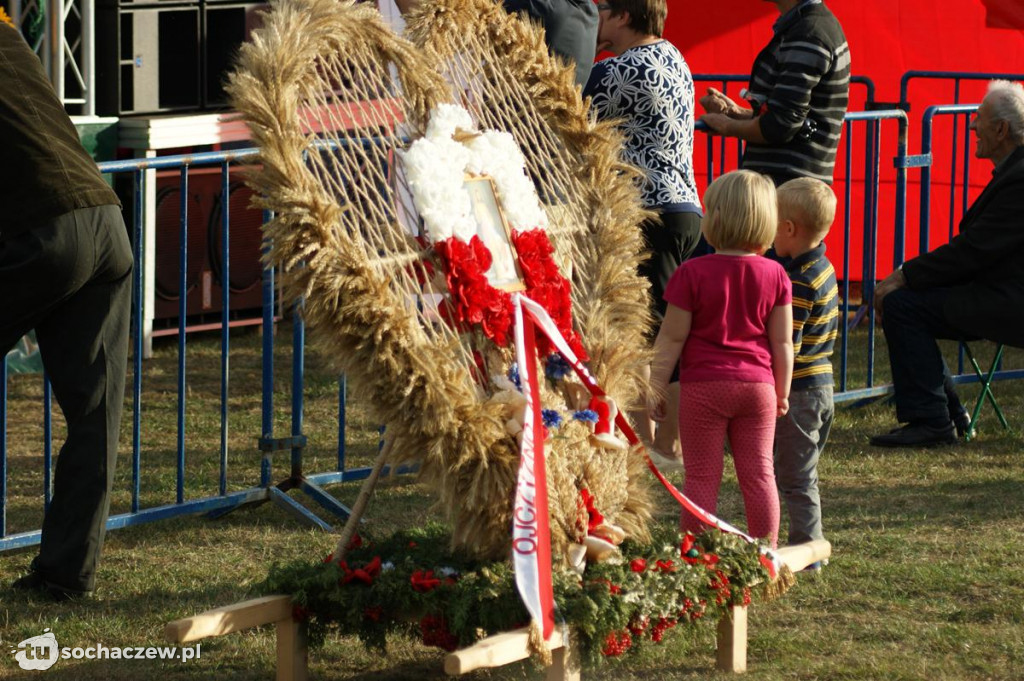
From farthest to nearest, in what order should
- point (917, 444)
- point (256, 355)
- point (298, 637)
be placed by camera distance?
point (256, 355) → point (917, 444) → point (298, 637)

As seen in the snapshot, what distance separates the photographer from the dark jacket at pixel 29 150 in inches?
168

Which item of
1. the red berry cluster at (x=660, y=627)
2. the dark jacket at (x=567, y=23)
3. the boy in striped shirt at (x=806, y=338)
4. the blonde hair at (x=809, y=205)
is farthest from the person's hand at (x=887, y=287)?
the red berry cluster at (x=660, y=627)

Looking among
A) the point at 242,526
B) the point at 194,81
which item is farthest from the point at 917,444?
the point at 194,81

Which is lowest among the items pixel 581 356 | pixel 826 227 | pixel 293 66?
pixel 581 356

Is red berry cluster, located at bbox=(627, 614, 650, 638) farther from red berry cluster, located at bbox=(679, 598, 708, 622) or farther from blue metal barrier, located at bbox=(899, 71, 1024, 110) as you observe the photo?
blue metal barrier, located at bbox=(899, 71, 1024, 110)

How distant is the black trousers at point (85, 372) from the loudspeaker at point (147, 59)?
426 cm

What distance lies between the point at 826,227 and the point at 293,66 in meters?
1.97

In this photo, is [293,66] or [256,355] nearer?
[293,66]

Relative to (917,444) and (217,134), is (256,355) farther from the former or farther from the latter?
(917,444)

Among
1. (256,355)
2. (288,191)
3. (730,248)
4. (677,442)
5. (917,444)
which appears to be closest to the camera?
(288,191)

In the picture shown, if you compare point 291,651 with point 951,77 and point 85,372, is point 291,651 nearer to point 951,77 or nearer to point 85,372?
point 85,372

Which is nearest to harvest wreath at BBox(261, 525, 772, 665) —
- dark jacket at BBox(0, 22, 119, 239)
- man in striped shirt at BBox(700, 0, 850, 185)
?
dark jacket at BBox(0, 22, 119, 239)

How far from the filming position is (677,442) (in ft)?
20.7

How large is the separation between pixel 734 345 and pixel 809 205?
0.64m
